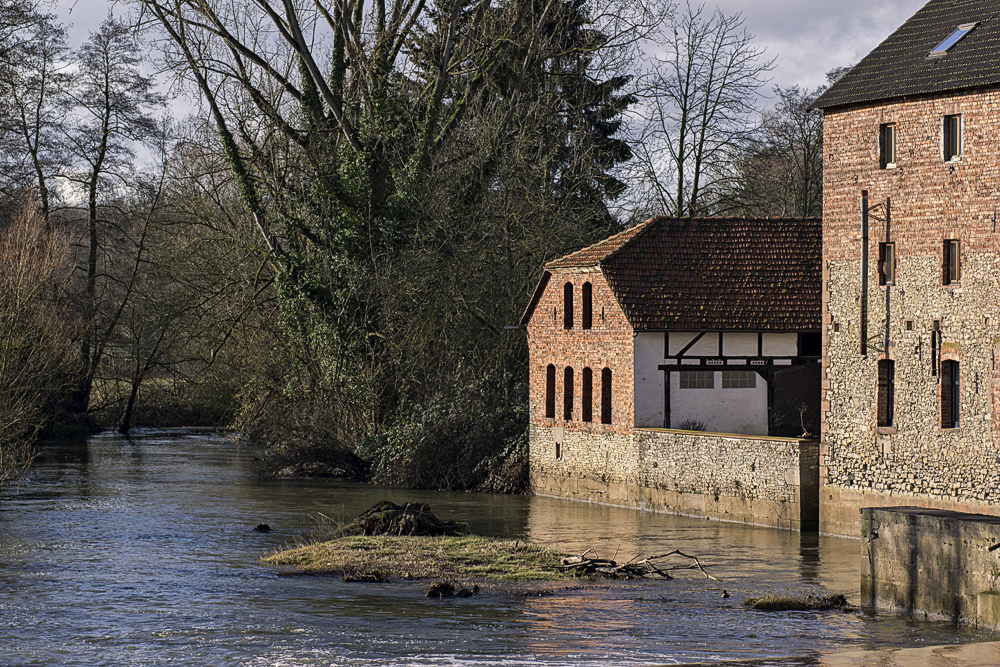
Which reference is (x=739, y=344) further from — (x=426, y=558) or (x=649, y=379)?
(x=426, y=558)

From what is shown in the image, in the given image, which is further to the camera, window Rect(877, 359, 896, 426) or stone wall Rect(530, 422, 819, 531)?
stone wall Rect(530, 422, 819, 531)

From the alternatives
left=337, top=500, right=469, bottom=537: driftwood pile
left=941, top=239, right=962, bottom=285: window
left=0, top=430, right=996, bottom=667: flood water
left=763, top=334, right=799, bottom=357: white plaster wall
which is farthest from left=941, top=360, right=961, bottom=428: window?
left=337, top=500, right=469, bottom=537: driftwood pile

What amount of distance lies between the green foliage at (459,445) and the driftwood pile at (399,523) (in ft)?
31.6

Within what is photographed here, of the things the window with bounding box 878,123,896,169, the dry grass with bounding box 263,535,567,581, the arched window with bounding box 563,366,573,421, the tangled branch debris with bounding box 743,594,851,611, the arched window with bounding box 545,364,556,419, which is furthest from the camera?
the arched window with bounding box 545,364,556,419

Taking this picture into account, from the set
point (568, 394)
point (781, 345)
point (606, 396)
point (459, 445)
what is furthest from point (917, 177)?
point (459, 445)

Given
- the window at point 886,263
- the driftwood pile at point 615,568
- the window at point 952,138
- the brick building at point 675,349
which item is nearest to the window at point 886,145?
the window at point 952,138

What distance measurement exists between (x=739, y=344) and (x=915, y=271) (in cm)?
757

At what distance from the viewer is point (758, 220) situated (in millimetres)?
33656

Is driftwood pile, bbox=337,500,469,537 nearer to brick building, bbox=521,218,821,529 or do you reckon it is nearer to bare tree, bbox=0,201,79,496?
brick building, bbox=521,218,821,529

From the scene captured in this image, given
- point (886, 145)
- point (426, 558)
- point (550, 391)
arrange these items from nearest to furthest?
1. point (426, 558)
2. point (886, 145)
3. point (550, 391)

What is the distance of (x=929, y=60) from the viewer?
24.9m

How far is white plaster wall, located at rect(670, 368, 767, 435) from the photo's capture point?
31630mm

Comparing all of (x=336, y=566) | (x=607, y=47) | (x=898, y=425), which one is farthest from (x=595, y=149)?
(x=336, y=566)

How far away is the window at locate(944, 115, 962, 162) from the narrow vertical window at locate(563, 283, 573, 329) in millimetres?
11741
